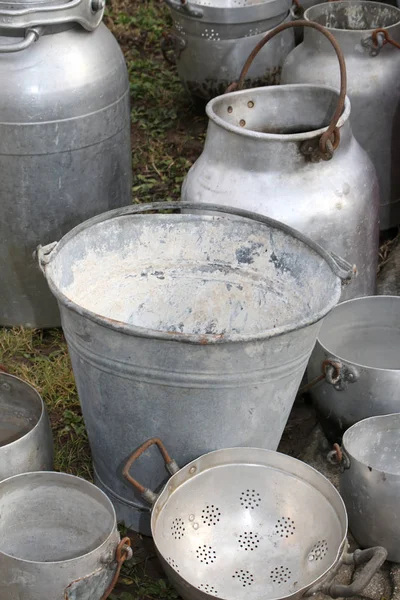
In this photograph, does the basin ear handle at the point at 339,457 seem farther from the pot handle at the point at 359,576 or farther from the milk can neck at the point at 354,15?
the milk can neck at the point at 354,15

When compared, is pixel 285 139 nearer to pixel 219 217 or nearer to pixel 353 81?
pixel 219 217

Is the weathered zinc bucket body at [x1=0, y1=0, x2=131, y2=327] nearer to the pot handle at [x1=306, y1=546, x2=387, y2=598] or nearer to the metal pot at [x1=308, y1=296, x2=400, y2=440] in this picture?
the metal pot at [x1=308, y1=296, x2=400, y2=440]

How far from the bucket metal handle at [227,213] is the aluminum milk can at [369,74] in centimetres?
100

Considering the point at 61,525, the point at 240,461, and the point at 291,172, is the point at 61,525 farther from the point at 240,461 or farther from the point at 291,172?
the point at 291,172

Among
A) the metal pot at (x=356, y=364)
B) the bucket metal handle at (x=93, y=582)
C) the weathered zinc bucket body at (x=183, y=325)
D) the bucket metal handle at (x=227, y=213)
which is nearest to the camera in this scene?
the bucket metal handle at (x=93, y=582)

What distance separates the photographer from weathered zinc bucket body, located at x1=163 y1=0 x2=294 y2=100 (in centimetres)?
397

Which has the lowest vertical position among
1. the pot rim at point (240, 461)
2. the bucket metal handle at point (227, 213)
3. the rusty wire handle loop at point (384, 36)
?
the pot rim at point (240, 461)

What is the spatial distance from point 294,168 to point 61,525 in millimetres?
1126

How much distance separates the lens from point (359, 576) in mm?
2033

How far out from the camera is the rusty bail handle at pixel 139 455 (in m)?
2.13

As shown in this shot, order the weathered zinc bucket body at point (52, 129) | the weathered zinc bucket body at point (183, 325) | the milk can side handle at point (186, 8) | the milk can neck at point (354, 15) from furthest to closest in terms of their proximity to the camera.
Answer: the milk can side handle at point (186, 8) < the milk can neck at point (354, 15) < the weathered zinc bucket body at point (52, 129) < the weathered zinc bucket body at point (183, 325)

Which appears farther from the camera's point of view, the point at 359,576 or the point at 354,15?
the point at 354,15

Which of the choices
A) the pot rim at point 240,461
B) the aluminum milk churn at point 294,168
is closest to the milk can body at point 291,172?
the aluminum milk churn at point 294,168

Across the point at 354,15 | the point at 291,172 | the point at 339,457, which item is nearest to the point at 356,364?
the point at 339,457
